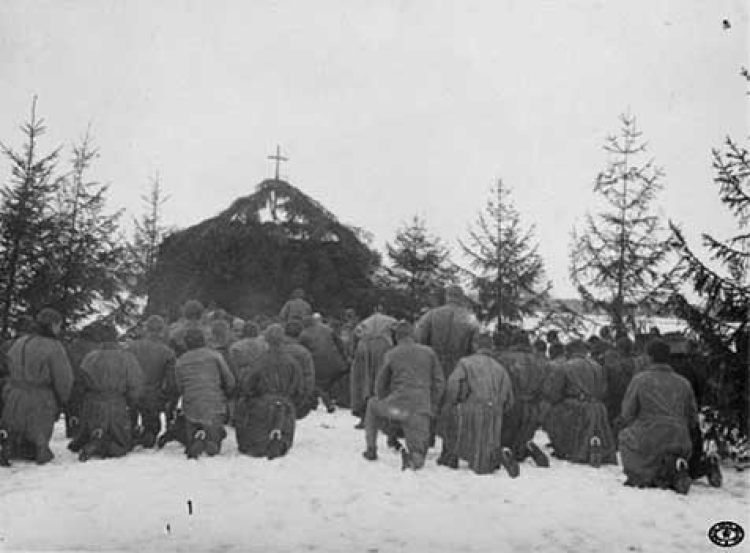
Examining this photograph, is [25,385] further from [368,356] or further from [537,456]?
[537,456]

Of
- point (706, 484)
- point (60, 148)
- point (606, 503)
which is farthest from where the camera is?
point (60, 148)

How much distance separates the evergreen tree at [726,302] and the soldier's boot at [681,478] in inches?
35.1

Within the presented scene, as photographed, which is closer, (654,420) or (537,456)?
(654,420)

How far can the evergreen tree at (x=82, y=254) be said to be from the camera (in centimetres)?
1482

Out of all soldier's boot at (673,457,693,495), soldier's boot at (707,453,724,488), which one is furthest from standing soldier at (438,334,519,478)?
soldier's boot at (707,453,724,488)

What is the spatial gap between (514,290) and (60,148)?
11060mm

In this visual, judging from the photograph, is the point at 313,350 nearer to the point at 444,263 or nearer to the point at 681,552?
the point at 444,263

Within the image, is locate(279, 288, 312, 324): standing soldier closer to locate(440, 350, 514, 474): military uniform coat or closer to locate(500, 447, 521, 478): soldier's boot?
locate(440, 350, 514, 474): military uniform coat

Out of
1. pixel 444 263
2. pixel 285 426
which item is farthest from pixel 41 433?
pixel 444 263

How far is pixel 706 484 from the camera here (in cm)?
897

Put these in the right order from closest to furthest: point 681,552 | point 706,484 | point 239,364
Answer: point 681,552, point 706,484, point 239,364

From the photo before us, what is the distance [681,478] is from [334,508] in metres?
4.01

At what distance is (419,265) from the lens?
62.8ft

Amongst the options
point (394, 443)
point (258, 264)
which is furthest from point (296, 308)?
point (394, 443)
